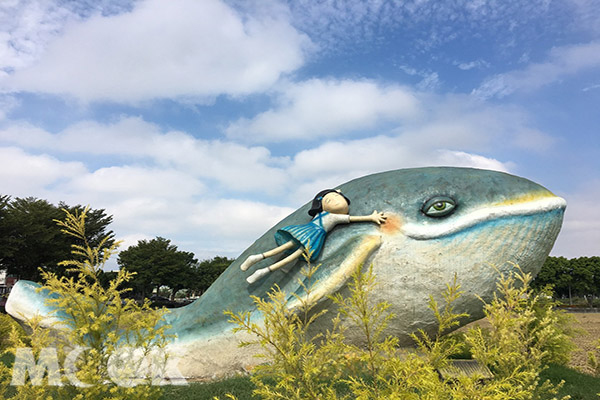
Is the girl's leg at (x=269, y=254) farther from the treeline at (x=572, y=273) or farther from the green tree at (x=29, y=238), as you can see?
the treeline at (x=572, y=273)

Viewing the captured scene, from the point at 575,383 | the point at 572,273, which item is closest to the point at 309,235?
the point at 575,383

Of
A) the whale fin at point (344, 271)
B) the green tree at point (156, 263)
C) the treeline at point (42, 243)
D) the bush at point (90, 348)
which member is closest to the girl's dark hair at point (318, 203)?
the whale fin at point (344, 271)

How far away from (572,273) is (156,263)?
43.8 meters

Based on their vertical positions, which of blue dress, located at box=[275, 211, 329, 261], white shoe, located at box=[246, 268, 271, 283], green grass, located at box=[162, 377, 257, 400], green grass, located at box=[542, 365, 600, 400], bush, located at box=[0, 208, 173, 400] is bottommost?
green grass, located at box=[542, 365, 600, 400]

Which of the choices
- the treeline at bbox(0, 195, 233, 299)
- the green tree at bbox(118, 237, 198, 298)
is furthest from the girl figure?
the green tree at bbox(118, 237, 198, 298)

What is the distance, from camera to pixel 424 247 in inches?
228

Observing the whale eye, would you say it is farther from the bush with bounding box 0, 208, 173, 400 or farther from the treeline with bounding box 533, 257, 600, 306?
the treeline with bounding box 533, 257, 600, 306

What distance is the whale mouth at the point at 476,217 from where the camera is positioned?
5.80 m

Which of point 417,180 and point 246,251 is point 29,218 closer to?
point 246,251

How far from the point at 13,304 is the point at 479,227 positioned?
23.6 feet

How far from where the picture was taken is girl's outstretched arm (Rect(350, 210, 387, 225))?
599 centimetres

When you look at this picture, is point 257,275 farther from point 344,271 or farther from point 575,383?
point 575,383

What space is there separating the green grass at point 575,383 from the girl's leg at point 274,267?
4.71 meters

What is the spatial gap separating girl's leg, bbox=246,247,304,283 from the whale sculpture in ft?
0.79
